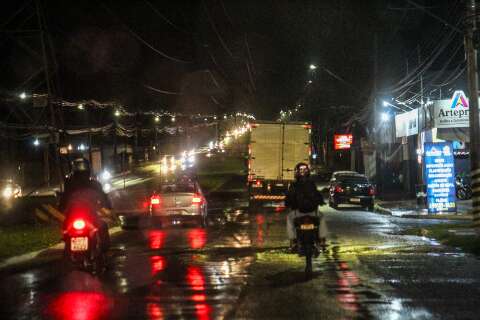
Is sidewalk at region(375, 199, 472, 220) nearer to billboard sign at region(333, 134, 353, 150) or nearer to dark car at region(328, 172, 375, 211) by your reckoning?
dark car at region(328, 172, 375, 211)

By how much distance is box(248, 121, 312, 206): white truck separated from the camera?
30.3 m

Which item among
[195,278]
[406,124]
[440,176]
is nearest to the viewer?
[195,278]

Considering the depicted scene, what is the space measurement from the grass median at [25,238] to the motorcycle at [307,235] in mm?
6435

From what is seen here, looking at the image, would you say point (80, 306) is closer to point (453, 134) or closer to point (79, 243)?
point (79, 243)

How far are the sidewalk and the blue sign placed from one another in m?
0.44

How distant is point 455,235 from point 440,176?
25.1 feet

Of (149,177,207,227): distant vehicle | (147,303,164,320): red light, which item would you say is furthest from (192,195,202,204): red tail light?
(147,303,164,320): red light

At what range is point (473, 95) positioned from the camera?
18750 millimetres

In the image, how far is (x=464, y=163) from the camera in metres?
38.3

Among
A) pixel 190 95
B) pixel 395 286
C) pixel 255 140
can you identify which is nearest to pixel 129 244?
pixel 395 286

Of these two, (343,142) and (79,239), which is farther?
(343,142)

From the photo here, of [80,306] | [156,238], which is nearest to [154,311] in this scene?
[80,306]

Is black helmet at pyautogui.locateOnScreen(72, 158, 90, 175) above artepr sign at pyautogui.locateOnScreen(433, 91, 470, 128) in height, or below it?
below

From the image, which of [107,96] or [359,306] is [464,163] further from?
[107,96]
